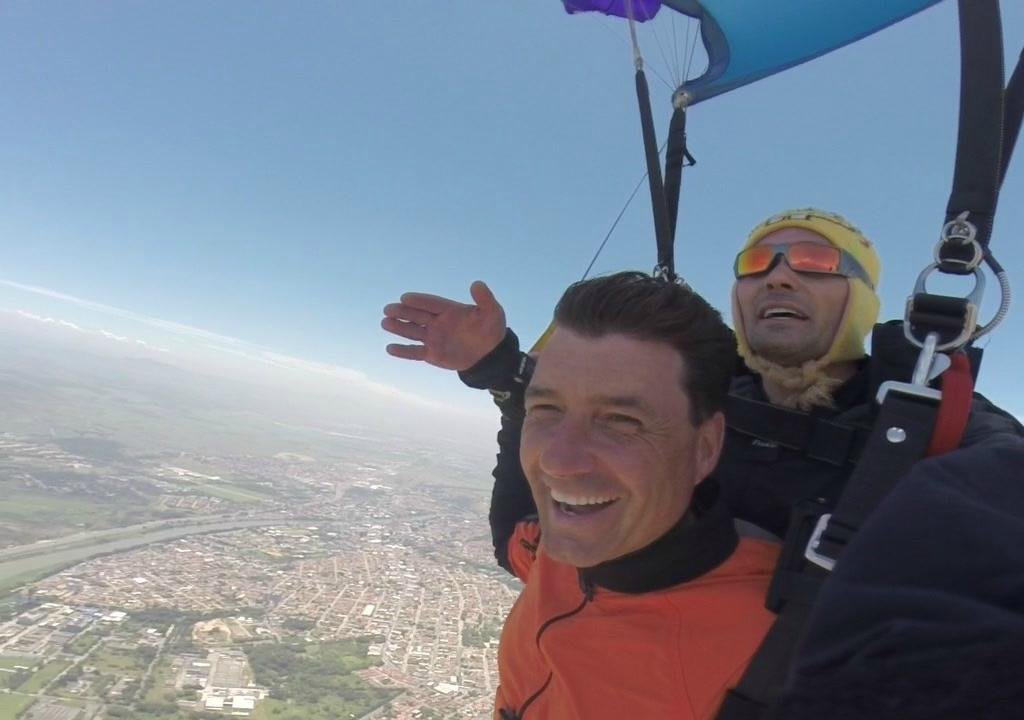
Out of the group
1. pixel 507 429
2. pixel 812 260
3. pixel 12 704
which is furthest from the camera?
pixel 12 704

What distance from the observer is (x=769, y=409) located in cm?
140

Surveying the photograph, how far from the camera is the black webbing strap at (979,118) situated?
0.95 meters

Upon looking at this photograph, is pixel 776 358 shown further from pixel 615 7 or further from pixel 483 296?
pixel 615 7

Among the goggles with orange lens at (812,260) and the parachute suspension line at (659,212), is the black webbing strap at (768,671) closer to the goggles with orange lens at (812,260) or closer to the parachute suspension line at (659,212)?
the goggles with orange lens at (812,260)

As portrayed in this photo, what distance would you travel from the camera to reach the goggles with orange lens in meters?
1.66

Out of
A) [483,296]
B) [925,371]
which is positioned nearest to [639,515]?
[925,371]

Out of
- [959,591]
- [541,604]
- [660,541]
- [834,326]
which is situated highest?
[834,326]

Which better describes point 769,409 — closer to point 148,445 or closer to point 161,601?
point 161,601

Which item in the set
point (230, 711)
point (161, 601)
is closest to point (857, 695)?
point (230, 711)

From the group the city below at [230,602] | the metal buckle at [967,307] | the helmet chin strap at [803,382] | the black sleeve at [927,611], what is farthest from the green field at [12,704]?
the metal buckle at [967,307]

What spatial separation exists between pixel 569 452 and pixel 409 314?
758 mm

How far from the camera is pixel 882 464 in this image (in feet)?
2.83

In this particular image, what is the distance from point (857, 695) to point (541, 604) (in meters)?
1.09

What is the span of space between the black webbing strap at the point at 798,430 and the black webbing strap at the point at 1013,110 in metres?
0.62
